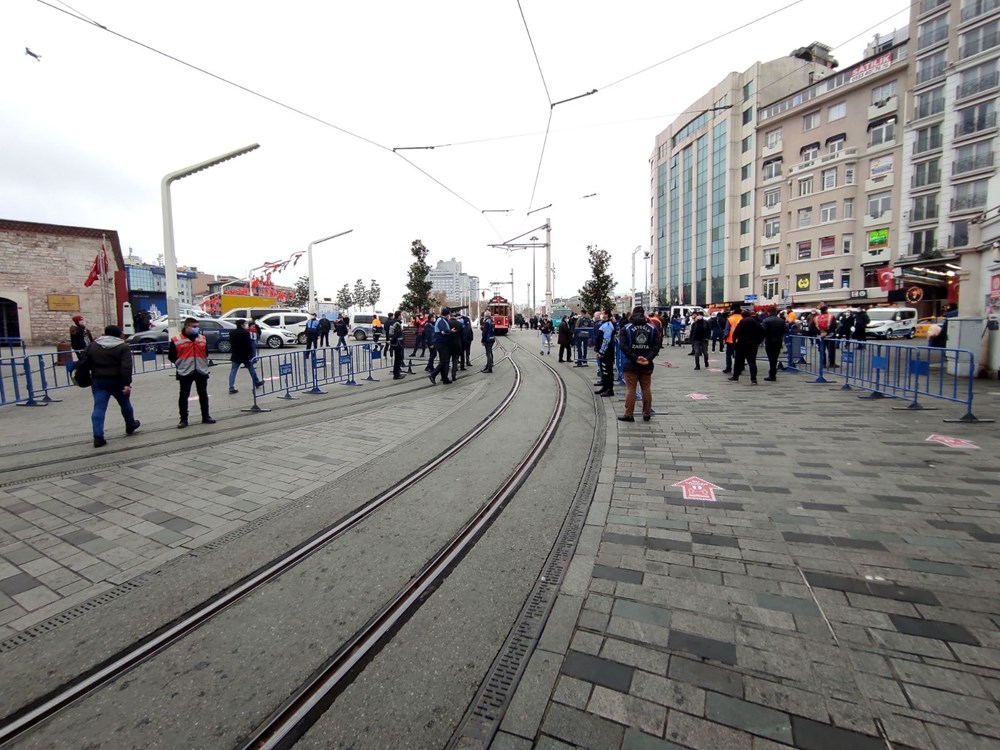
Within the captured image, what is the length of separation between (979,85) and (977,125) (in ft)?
8.24

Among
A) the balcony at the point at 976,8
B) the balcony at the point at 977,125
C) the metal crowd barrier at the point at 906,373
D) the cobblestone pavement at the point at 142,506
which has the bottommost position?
the cobblestone pavement at the point at 142,506

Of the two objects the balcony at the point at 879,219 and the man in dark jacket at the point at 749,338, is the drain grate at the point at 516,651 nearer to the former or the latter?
the man in dark jacket at the point at 749,338

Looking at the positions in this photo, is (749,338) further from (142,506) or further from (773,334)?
(142,506)

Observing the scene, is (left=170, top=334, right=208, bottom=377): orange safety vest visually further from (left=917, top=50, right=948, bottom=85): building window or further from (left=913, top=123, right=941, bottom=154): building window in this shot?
(left=917, top=50, right=948, bottom=85): building window

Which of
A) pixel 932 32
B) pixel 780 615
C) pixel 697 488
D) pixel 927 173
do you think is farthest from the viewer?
pixel 927 173

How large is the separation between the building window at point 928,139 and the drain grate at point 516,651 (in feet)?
159

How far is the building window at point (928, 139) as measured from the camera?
36375 millimetres

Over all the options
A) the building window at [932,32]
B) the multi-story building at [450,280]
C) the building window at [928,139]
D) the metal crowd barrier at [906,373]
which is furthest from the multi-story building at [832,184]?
the multi-story building at [450,280]

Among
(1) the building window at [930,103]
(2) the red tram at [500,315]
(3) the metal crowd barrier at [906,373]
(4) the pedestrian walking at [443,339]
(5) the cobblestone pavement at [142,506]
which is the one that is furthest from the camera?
(2) the red tram at [500,315]

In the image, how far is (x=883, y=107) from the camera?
40.1m

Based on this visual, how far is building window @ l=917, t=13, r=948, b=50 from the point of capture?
35.3m

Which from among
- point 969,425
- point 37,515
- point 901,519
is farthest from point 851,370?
point 37,515

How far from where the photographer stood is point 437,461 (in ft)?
19.9

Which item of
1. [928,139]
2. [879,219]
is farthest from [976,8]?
[879,219]
